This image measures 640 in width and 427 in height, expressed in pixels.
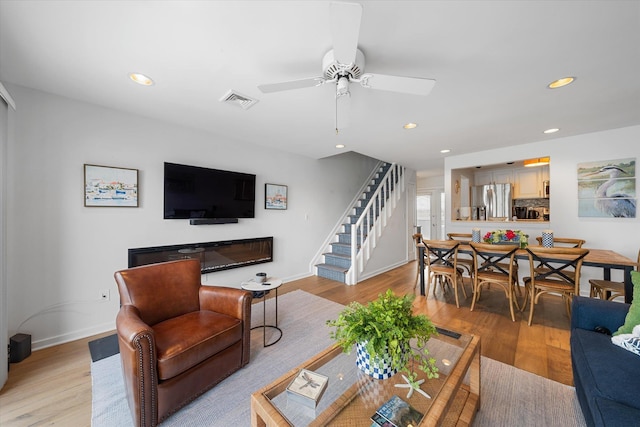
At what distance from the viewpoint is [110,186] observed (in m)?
2.51

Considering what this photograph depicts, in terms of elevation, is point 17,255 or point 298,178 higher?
point 298,178

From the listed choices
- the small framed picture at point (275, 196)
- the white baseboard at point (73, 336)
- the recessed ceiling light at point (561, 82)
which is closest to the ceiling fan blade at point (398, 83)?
the recessed ceiling light at point (561, 82)

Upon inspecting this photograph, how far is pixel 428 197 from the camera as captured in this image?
723 centimetres

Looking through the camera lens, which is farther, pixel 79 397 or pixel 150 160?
pixel 150 160

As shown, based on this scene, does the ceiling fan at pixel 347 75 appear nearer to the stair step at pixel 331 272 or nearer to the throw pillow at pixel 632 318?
the throw pillow at pixel 632 318

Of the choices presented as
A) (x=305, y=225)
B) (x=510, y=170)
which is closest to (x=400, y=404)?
(x=305, y=225)

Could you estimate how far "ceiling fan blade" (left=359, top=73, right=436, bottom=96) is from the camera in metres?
1.48

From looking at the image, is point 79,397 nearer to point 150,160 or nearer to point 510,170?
point 150,160

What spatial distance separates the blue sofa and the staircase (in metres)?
2.81

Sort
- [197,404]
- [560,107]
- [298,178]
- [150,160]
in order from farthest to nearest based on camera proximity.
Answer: [298,178] < [150,160] < [560,107] < [197,404]

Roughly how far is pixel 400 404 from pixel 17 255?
10.8 ft

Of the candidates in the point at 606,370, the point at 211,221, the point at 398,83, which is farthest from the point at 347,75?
the point at 211,221

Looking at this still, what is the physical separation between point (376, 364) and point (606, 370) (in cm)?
114

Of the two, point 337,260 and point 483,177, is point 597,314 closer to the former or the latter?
point 337,260
